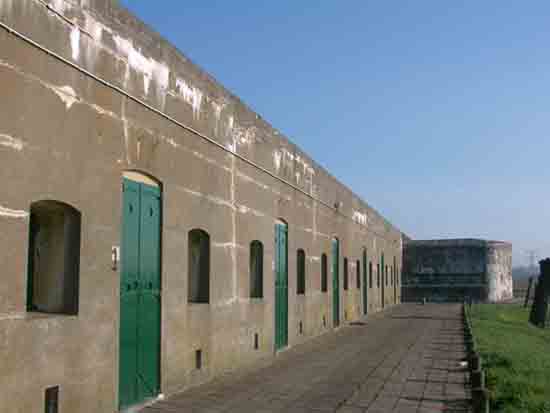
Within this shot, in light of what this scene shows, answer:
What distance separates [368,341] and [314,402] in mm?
9588

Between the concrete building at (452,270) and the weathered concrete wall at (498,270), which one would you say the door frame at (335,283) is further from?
the weathered concrete wall at (498,270)

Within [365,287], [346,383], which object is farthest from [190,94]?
[365,287]

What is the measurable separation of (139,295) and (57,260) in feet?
5.41

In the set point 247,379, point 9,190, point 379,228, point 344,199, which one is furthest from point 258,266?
point 379,228

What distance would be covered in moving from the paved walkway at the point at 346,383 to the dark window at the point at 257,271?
1.49 meters

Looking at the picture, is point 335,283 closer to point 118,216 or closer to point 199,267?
point 199,267

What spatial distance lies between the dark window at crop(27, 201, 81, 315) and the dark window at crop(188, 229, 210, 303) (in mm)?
3770

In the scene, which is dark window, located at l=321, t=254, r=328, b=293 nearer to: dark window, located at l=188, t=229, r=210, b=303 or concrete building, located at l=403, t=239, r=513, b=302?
dark window, located at l=188, t=229, r=210, b=303

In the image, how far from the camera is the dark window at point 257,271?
14188 millimetres

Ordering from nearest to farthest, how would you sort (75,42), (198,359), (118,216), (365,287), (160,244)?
1. (75,42)
2. (118,216)
3. (160,244)
4. (198,359)
5. (365,287)

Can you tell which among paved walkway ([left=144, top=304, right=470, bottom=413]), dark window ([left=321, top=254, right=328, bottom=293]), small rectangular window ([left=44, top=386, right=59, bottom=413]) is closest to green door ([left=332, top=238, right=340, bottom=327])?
dark window ([left=321, top=254, right=328, bottom=293])

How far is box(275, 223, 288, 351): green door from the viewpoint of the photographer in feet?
50.8

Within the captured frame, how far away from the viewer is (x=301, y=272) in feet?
60.0

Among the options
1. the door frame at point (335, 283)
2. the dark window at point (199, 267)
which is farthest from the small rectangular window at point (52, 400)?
the door frame at point (335, 283)
